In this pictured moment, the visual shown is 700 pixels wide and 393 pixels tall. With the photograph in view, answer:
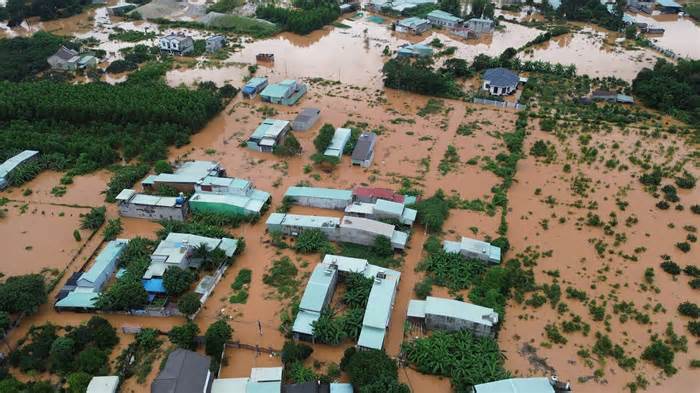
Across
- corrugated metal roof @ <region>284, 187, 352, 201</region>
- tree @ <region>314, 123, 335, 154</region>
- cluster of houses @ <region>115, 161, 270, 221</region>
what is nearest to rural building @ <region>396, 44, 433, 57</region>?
tree @ <region>314, 123, 335, 154</region>

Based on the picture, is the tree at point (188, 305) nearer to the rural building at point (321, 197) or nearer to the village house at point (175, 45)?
the rural building at point (321, 197)

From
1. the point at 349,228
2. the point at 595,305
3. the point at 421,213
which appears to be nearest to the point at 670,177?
the point at 595,305

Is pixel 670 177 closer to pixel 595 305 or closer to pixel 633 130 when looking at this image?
pixel 633 130

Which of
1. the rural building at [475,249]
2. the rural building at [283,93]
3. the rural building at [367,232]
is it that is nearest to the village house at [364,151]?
the rural building at [367,232]

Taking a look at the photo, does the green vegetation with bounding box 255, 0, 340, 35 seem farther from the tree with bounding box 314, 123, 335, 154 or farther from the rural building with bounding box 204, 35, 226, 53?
the tree with bounding box 314, 123, 335, 154

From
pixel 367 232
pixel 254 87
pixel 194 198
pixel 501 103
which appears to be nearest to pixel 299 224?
pixel 367 232

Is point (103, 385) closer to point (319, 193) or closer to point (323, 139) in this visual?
point (319, 193)
